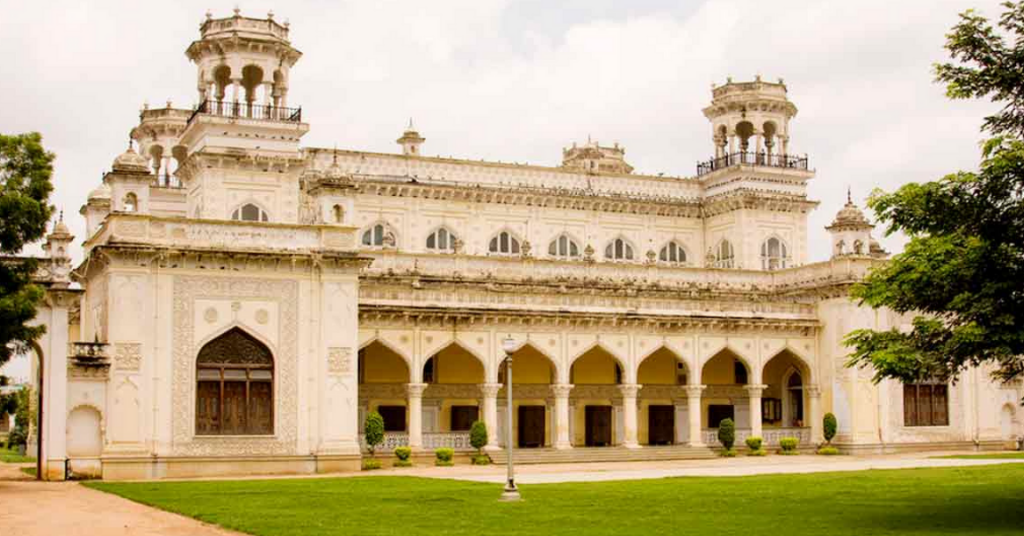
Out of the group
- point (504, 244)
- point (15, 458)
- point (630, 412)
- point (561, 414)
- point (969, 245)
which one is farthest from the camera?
point (504, 244)

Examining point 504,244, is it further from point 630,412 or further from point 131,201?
point 131,201

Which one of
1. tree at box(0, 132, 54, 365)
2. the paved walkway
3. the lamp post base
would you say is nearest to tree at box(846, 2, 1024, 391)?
the lamp post base

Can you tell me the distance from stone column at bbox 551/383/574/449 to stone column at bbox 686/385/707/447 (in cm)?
504

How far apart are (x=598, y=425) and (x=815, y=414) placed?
8503 mm

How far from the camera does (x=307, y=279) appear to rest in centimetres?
3856

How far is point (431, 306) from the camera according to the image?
43.9 metres

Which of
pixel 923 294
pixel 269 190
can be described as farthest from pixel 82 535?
pixel 269 190

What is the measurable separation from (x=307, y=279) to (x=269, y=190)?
939 centimetres

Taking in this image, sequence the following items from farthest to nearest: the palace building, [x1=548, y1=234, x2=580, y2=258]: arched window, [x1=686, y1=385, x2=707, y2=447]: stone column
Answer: [x1=548, y1=234, x2=580, y2=258]: arched window, [x1=686, y1=385, x2=707, y2=447]: stone column, the palace building

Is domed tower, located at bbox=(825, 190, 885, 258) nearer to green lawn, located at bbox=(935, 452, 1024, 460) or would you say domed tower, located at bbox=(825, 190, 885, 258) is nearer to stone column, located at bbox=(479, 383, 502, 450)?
green lawn, located at bbox=(935, 452, 1024, 460)

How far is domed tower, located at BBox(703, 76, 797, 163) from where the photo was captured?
58125 millimetres

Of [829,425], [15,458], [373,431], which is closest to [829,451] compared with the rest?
[829,425]

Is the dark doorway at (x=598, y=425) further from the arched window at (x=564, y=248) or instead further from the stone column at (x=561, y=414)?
the arched window at (x=564, y=248)

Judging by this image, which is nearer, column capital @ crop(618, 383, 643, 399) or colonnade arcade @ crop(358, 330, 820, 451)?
colonnade arcade @ crop(358, 330, 820, 451)
